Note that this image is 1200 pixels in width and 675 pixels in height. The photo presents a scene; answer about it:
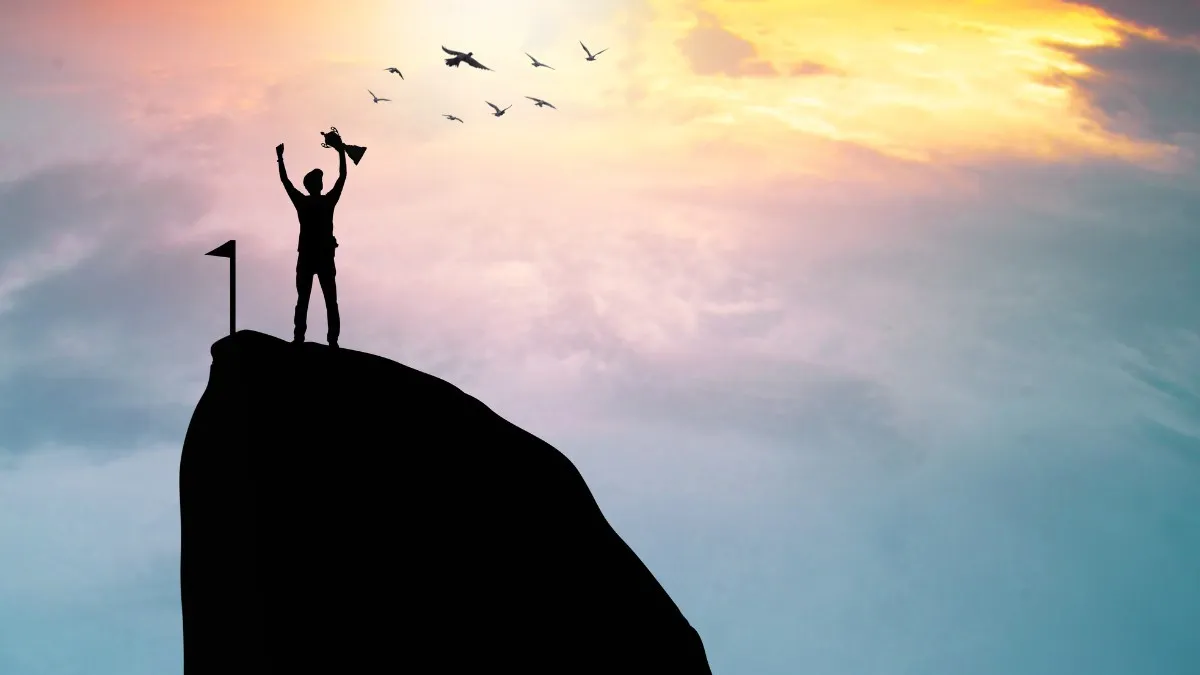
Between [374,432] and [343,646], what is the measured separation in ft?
8.92

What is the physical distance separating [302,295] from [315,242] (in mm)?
736

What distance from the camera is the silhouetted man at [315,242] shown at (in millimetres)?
16953

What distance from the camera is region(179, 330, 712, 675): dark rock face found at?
1398cm

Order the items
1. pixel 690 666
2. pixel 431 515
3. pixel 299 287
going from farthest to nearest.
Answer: pixel 299 287 < pixel 690 666 < pixel 431 515

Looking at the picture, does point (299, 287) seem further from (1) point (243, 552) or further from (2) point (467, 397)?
(1) point (243, 552)

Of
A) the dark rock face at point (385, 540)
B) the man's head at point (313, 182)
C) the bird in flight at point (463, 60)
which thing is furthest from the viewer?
the bird in flight at point (463, 60)

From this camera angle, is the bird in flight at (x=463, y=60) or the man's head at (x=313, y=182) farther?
the bird in flight at (x=463, y=60)

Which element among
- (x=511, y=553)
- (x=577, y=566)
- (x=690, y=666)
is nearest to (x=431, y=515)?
(x=511, y=553)

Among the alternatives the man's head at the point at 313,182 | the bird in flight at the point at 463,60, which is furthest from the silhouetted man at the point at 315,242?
the bird in flight at the point at 463,60

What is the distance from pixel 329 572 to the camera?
556 inches

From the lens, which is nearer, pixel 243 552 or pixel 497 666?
pixel 497 666

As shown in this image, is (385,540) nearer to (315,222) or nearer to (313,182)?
(315,222)

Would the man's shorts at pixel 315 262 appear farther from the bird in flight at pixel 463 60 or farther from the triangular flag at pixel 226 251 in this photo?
the bird in flight at pixel 463 60

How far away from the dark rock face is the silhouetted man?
2.12 feet
